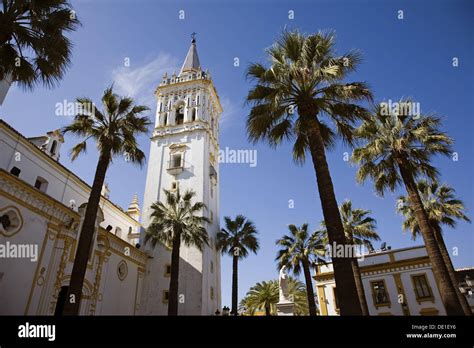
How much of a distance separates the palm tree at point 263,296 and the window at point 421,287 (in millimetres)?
22873

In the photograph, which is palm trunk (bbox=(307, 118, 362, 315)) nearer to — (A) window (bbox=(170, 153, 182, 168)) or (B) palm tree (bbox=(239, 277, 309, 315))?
(A) window (bbox=(170, 153, 182, 168))

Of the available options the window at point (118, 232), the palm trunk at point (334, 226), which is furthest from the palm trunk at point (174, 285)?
the palm trunk at point (334, 226)

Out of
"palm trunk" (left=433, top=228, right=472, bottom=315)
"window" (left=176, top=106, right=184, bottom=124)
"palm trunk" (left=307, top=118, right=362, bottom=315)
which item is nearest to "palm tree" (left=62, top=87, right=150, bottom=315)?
"palm trunk" (left=307, top=118, right=362, bottom=315)

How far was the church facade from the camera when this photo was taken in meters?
17.3

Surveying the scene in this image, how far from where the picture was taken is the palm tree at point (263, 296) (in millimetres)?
47938

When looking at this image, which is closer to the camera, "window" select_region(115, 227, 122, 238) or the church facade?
the church facade

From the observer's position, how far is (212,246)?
1363 inches

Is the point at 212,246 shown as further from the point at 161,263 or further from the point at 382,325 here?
the point at 382,325

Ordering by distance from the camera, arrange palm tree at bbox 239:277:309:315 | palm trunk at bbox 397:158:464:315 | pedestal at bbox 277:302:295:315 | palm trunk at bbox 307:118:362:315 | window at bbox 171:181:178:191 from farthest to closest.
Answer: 1. palm tree at bbox 239:277:309:315
2. window at bbox 171:181:178:191
3. pedestal at bbox 277:302:295:315
4. palm trunk at bbox 397:158:464:315
5. palm trunk at bbox 307:118:362:315

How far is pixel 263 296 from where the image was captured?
4828cm

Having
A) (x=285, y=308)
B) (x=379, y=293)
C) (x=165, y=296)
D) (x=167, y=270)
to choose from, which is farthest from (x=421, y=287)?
(x=167, y=270)

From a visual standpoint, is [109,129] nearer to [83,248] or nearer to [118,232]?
[83,248]

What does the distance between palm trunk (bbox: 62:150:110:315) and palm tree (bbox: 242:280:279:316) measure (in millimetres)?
39823

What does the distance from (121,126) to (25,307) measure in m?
11.5
